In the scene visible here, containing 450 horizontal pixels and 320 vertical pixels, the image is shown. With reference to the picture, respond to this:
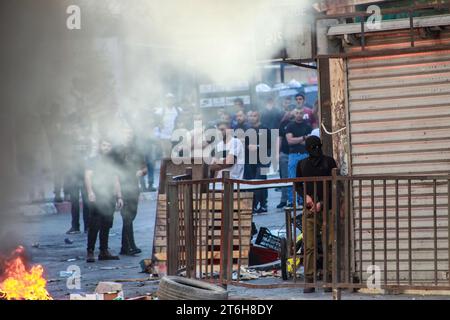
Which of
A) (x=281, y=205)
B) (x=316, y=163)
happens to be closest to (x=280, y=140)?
(x=281, y=205)

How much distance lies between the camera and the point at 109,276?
12633mm

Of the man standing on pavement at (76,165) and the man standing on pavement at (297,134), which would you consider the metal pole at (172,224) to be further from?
the man standing on pavement at (297,134)

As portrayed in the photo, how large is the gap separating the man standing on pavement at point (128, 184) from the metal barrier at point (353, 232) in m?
3.85

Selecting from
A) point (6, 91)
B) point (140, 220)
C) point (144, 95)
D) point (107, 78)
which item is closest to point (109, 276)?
point (6, 91)

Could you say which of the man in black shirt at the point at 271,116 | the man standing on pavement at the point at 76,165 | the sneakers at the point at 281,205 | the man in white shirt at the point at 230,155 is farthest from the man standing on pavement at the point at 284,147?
the man standing on pavement at the point at 76,165

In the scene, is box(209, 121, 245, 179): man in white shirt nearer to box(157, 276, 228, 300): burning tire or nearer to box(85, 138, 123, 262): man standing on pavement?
box(85, 138, 123, 262): man standing on pavement

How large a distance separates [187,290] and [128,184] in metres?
5.41

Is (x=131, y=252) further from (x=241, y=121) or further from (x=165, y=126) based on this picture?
(x=165, y=126)

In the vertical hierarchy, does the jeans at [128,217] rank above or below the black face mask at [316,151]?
below

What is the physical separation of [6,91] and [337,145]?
455cm

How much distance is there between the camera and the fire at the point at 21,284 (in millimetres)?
10094

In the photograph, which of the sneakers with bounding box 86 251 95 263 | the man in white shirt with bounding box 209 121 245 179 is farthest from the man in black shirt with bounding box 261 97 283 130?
the sneakers with bounding box 86 251 95 263

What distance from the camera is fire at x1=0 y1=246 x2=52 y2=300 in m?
10.1

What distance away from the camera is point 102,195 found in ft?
45.6
